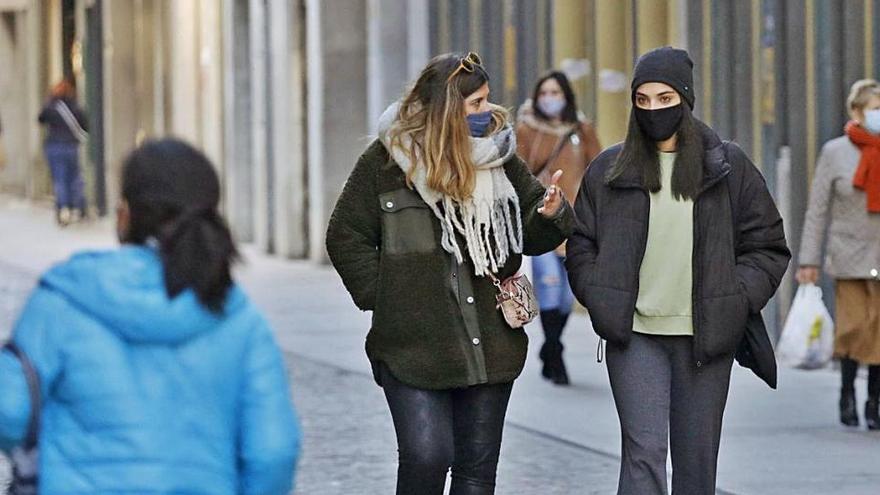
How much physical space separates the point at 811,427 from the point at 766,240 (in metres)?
4.26

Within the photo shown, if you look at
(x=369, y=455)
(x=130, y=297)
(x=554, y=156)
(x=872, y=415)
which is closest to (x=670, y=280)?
(x=130, y=297)

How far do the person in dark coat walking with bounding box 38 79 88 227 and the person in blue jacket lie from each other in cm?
2561

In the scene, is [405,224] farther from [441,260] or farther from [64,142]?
[64,142]

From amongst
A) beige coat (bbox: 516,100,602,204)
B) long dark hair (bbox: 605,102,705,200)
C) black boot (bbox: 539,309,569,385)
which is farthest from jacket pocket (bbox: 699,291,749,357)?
beige coat (bbox: 516,100,602,204)

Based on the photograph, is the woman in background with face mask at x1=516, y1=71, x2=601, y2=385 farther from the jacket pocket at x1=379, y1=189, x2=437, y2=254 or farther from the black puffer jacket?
the jacket pocket at x1=379, y1=189, x2=437, y2=254

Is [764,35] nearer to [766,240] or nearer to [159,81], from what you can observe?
[766,240]

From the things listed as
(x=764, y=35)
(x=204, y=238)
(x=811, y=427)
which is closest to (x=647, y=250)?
(x=204, y=238)

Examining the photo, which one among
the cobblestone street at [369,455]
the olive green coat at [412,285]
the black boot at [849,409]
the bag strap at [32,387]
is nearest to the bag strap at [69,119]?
the cobblestone street at [369,455]

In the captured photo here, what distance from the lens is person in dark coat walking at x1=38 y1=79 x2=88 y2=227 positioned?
96.7ft

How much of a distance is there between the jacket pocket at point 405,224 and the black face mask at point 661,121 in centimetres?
69

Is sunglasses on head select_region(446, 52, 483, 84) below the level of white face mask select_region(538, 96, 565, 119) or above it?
above

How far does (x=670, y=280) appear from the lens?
20.6 ft

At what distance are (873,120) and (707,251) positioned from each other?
165 inches

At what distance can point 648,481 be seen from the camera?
246 inches
